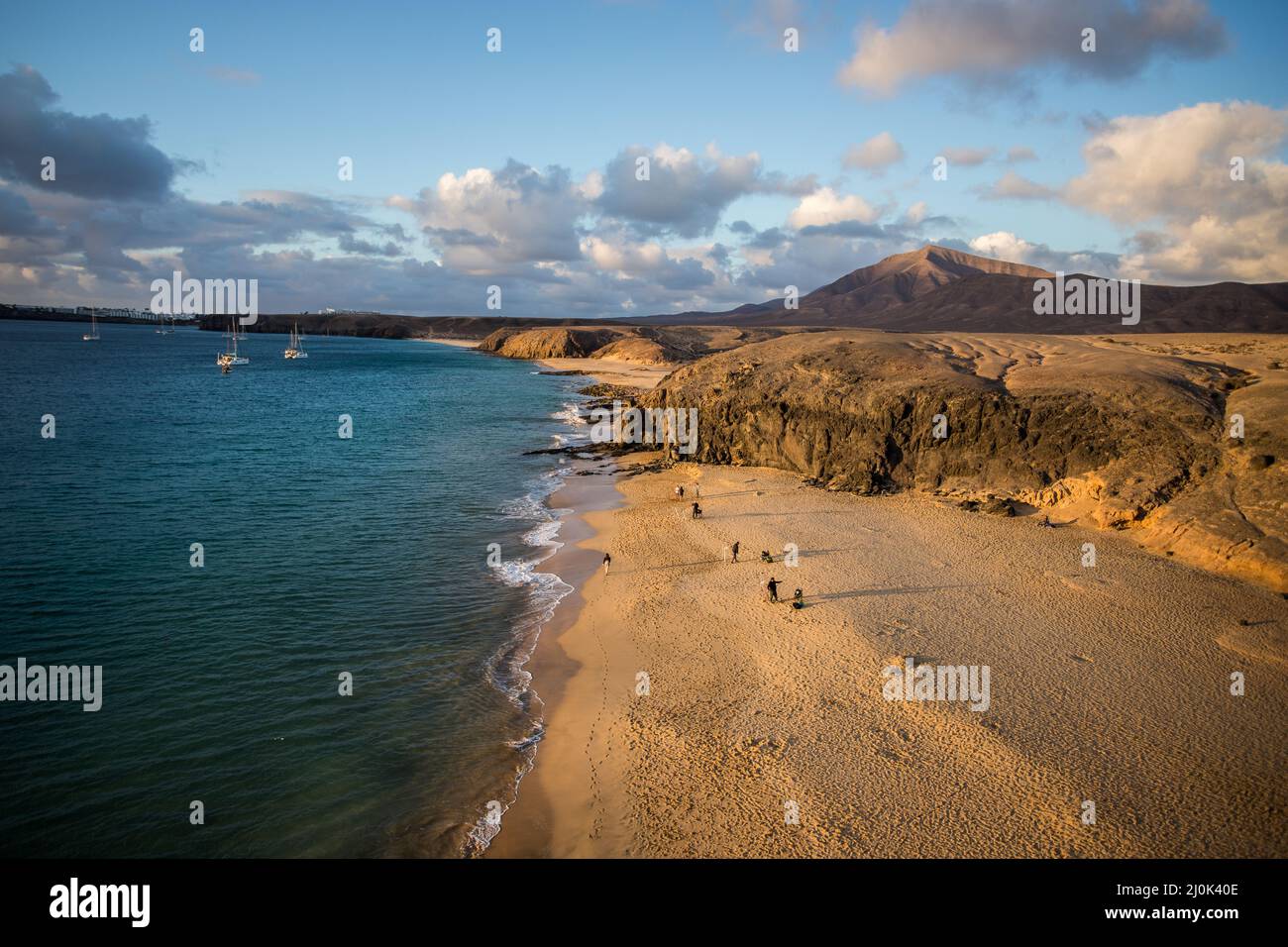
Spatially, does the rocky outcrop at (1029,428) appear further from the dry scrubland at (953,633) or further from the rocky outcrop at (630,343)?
the rocky outcrop at (630,343)

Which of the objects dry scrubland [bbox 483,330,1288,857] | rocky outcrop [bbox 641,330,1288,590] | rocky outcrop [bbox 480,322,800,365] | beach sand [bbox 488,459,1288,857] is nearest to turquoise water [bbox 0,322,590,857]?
beach sand [bbox 488,459,1288,857]

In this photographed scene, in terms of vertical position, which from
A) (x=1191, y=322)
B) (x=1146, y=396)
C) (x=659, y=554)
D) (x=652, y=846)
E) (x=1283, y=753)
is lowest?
(x=652, y=846)

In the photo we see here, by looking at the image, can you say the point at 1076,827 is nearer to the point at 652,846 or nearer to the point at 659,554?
the point at 652,846

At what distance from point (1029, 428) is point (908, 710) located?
27019 mm

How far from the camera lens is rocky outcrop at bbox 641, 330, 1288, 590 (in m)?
30.1

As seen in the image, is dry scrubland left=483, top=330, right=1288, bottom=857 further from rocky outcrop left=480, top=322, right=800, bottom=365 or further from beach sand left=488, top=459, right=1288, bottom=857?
rocky outcrop left=480, top=322, right=800, bottom=365

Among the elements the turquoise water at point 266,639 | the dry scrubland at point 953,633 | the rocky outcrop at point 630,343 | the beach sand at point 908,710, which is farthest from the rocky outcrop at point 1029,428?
the rocky outcrop at point 630,343

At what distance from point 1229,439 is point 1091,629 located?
62.1 feet

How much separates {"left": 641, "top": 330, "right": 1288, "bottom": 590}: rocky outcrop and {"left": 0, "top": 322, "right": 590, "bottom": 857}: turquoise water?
59.7 feet

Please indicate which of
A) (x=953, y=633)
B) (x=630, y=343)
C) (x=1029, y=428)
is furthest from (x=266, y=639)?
(x=630, y=343)

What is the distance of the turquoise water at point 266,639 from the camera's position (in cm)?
1511

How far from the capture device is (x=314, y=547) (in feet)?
103

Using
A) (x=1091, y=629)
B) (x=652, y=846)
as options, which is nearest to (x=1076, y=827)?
(x=652, y=846)

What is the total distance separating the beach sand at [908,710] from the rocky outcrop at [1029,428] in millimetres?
3462
